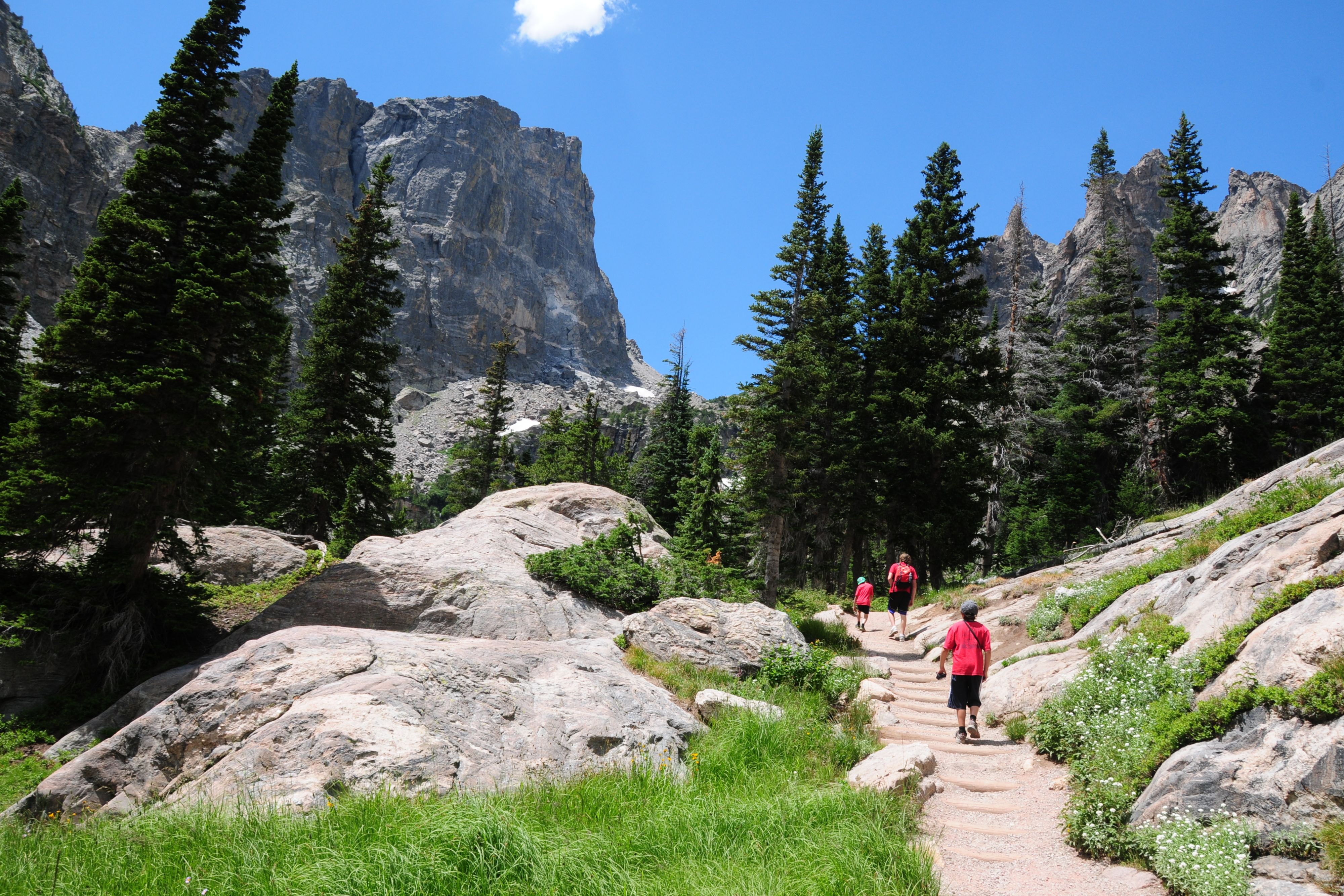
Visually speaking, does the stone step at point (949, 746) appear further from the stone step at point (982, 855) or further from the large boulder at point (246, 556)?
the large boulder at point (246, 556)

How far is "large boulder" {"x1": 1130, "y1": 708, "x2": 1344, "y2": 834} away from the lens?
4906 millimetres

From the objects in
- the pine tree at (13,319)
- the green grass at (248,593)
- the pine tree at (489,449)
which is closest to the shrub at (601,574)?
the green grass at (248,593)

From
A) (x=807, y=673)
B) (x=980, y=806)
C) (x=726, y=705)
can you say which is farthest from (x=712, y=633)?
(x=980, y=806)

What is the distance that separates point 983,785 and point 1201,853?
2929 millimetres

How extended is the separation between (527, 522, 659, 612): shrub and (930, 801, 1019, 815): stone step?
7731 millimetres

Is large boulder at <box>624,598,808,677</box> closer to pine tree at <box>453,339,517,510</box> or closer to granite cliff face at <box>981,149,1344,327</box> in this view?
pine tree at <box>453,339,517,510</box>

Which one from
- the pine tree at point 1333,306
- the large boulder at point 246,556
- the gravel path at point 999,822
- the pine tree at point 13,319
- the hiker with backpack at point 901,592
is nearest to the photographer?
the gravel path at point 999,822

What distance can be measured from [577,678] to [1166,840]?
247 inches

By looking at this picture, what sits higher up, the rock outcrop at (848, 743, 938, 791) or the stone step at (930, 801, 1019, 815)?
the rock outcrop at (848, 743, 938, 791)

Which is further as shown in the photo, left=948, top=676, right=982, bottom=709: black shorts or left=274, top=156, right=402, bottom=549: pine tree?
left=274, top=156, right=402, bottom=549: pine tree

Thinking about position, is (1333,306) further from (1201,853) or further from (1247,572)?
(1201,853)

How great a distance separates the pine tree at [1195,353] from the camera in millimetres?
33219

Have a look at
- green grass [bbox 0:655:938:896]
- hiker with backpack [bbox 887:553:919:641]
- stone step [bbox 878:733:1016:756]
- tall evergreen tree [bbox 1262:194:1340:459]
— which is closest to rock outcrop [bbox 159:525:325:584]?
green grass [bbox 0:655:938:896]

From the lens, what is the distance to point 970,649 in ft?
31.2
